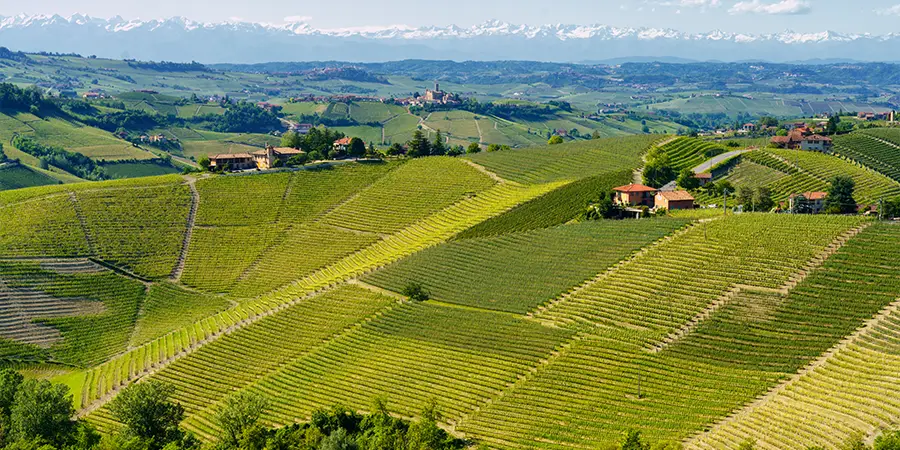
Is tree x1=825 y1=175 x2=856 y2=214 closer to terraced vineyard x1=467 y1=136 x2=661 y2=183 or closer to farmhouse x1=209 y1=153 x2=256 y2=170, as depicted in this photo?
terraced vineyard x1=467 y1=136 x2=661 y2=183

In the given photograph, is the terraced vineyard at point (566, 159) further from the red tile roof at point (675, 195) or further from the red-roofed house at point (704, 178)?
the red tile roof at point (675, 195)

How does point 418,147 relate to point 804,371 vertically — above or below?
above

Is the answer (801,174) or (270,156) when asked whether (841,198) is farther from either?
(270,156)

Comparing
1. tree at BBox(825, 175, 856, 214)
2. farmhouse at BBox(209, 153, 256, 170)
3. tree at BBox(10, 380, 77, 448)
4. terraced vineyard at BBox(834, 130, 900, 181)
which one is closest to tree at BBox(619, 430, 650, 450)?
tree at BBox(10, 380, 77, 448)

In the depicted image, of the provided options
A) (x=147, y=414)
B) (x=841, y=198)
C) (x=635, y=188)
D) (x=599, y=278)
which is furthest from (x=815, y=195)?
(x=147, y=414)

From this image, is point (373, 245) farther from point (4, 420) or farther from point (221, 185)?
point (4, 420)

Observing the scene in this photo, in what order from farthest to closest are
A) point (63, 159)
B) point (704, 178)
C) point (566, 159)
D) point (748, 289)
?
point (63, 159), point (566, 159), point (704, 178), point (748, 289)

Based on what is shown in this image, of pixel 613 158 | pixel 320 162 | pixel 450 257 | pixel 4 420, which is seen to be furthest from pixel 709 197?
pixel 4 420

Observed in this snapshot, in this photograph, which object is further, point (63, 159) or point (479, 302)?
point (63, 159)

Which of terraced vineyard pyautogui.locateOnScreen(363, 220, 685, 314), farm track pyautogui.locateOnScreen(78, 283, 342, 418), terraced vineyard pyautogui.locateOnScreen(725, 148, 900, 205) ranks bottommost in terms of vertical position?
farm track pyautogui.locateOnScreen(78, 283, 342, 418)
